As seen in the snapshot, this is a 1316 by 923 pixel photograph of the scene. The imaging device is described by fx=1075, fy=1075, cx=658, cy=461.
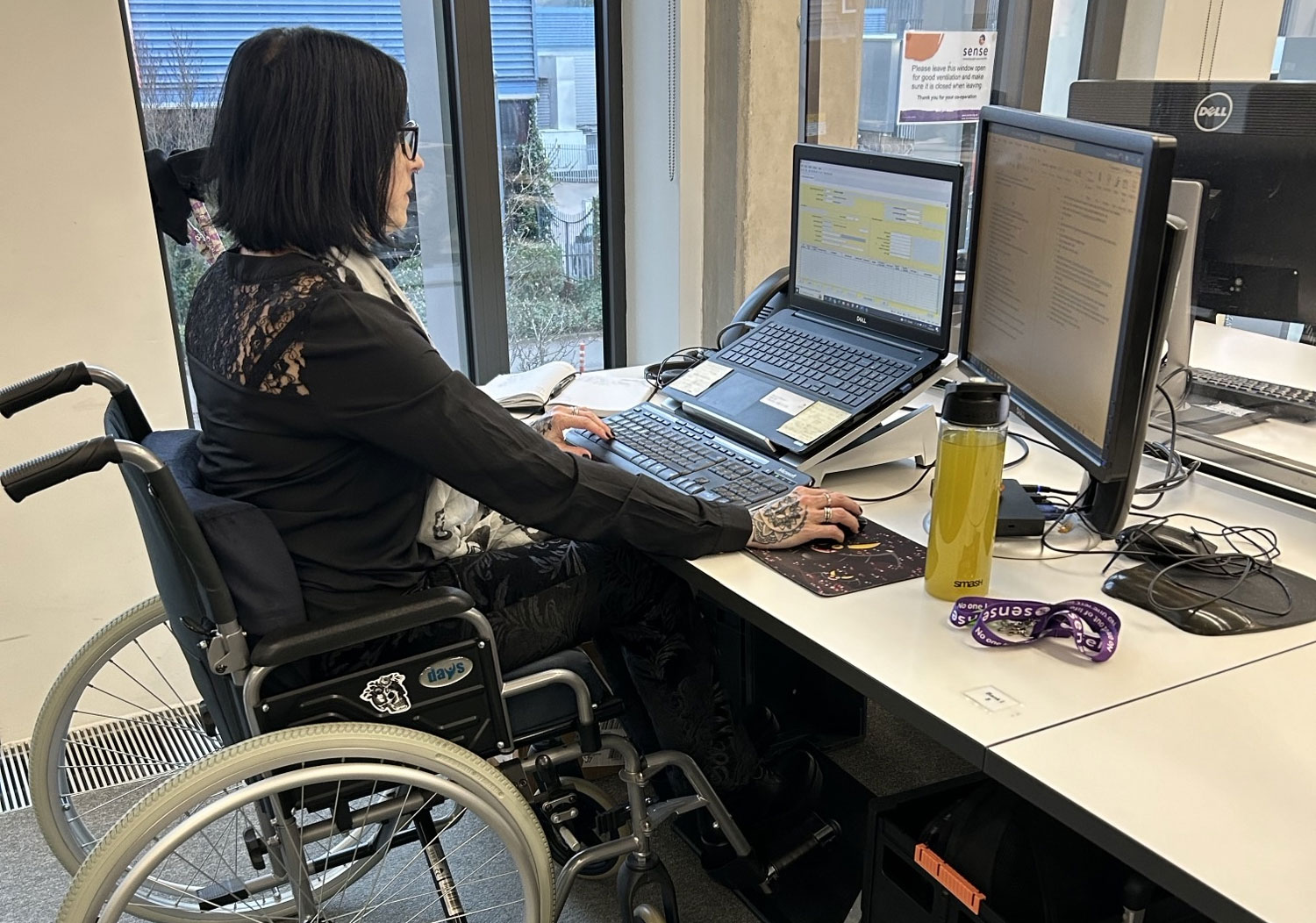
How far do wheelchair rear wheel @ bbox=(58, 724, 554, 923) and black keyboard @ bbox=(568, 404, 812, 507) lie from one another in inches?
19.9

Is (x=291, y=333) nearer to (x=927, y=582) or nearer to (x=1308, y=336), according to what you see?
(x=927, y=582)

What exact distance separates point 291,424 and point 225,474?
0.14 meters

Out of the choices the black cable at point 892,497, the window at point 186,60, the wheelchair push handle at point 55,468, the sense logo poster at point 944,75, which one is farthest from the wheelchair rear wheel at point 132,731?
the sense logo poster at point 944,75

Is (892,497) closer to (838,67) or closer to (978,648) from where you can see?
(978,648)

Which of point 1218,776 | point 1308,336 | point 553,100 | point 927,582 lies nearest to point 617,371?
point 553,100

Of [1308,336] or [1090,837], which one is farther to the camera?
[1308,336]

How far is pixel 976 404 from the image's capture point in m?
1.17

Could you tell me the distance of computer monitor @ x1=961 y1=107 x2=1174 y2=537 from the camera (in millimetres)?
1116

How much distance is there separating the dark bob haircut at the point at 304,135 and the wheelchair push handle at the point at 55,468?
37 cm

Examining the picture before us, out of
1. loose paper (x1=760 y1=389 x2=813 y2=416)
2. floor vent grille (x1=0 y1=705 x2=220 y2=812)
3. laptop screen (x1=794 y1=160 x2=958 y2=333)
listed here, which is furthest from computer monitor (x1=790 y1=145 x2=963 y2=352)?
floor vent grille (x1=0 y1=705 x2=220 y2=812)

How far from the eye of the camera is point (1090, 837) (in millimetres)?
872

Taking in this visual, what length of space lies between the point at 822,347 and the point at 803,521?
50cm

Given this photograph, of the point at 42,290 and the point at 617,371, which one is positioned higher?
the point at 42,290

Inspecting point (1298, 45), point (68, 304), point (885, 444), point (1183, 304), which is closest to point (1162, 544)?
point (885, 444)
